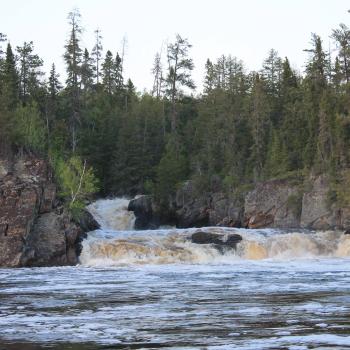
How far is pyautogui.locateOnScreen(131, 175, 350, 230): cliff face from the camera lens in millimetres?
50156

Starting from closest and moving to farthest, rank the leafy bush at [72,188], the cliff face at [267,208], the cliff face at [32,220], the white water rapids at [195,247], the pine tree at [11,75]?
the cliff face at [32,220], the white water rapids at [195,247], the leafy bush at [72,188], the cliff face at [267,208], the pine tree at [11,75]

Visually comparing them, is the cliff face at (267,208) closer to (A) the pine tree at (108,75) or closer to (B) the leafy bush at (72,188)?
(B) the leafy bush at (72,188)

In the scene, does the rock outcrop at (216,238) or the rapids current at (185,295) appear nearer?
the rapids current at (185,295)

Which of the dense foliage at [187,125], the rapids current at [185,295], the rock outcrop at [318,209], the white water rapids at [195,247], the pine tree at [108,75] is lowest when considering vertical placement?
the rapids current at [185,295]

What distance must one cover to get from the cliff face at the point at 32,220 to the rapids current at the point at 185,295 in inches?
64.7

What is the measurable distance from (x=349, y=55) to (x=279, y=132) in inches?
427

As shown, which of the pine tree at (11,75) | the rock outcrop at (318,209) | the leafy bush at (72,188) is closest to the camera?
the leafy bush at (72,188)

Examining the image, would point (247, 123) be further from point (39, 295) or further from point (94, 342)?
point (94, 342)

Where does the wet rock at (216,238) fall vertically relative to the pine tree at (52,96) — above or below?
below

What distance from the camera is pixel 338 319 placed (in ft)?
47.9

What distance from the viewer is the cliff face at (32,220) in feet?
117

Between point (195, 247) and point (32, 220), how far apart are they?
996 centimetres

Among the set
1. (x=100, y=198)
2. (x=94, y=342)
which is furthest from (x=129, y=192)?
(x=94, y=342)

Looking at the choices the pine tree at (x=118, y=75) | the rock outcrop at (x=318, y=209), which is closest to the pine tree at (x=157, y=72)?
the pine tree at (x=118, y=75)
